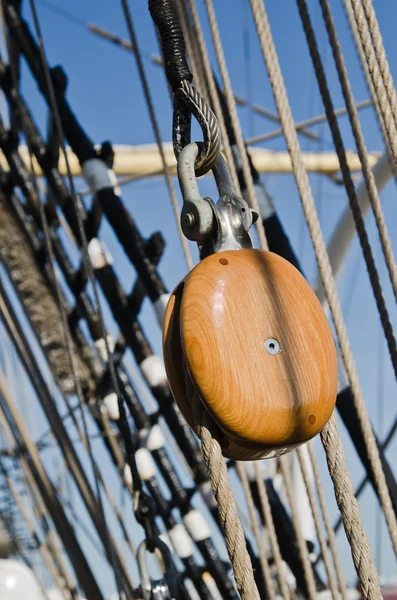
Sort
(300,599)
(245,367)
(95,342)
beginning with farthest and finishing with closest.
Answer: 1. (95,342)
2. (300,599)
3. (245,367)

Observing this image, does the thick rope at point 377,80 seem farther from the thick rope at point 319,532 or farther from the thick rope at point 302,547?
the thick rope at point 302,547

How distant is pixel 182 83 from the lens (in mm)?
905

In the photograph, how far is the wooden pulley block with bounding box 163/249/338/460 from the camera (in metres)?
0.80

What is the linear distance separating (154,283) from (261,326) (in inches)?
73.7

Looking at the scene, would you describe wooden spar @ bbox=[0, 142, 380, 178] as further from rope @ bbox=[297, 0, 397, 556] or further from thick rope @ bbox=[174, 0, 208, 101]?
rope @ bbox=[297, 0, 397, 556]

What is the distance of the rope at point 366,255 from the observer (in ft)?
4.34

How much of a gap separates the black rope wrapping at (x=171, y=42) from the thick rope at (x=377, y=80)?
30 cm

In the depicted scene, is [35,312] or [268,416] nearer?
[268,416]

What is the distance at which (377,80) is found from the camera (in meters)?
1.18

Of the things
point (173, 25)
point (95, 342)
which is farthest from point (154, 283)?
point (173, 25)

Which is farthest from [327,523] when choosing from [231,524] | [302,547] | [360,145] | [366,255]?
[231,524]

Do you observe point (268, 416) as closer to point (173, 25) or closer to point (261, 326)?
point (261, 326)

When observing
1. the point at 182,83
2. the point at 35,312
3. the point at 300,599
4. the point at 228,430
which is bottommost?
the point at 300,599

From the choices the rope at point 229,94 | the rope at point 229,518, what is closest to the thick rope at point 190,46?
the rope at point 229,94
